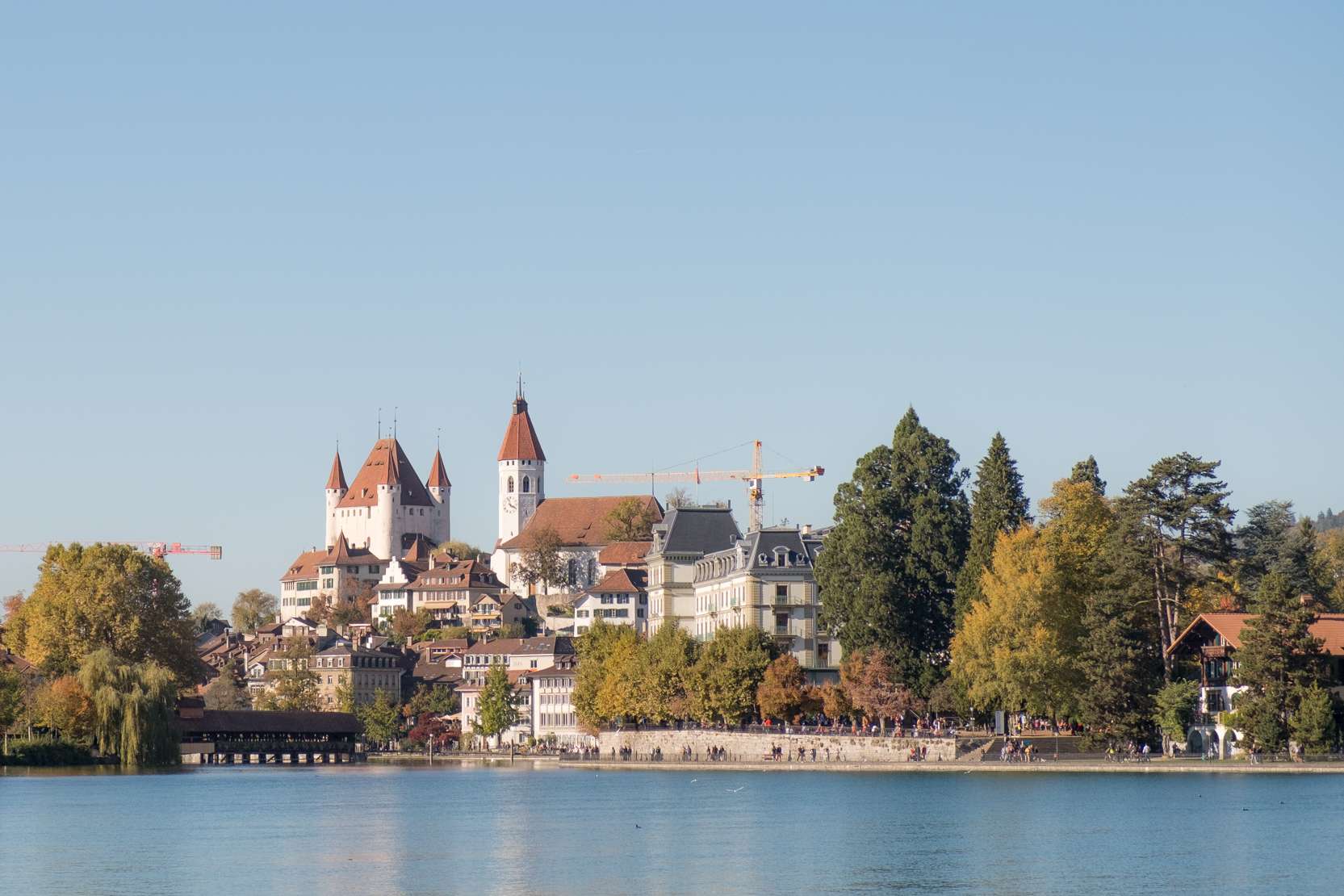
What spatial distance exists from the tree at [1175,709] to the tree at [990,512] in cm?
987

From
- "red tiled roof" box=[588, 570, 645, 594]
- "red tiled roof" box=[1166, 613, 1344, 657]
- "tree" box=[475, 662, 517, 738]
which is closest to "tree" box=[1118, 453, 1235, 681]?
"red tiled roof" box=[1166, 613, 1344, 657]

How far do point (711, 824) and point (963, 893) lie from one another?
19.2 m

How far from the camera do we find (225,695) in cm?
16138

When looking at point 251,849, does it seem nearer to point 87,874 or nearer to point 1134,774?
point 87,874

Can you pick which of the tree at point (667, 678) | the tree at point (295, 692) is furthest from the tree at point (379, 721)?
the tree at point (667, 678)

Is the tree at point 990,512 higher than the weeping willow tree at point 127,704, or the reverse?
the tree at point 990,512

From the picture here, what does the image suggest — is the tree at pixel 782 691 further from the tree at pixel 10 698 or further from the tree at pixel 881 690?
the tree at pixel 10 698

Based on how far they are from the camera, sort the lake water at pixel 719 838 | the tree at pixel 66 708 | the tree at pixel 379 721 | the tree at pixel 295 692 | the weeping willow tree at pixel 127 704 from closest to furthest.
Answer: the lake water at pixel 719 838, the weeping willow tree at pixel 127 704, the tree at pixel 66 708, the tree at pixel 295 692, the tree at pixel 379 721

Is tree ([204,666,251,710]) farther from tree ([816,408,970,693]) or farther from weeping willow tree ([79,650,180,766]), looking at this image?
tree ([816,408,970,693])

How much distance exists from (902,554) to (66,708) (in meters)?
40.7

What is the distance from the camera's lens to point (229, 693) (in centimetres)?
16188

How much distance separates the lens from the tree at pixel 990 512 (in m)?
86.0

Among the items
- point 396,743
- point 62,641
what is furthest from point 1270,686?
point 396,743

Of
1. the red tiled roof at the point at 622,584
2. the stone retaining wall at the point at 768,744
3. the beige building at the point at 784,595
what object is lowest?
the stone retaining wall at the point at 768,744
